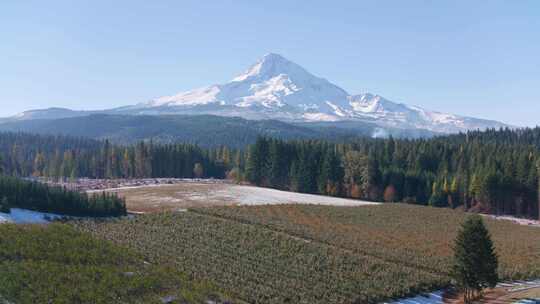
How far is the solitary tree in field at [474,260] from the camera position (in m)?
35.3

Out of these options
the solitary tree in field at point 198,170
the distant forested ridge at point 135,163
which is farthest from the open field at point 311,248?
the distant forested ridge at point 135,163

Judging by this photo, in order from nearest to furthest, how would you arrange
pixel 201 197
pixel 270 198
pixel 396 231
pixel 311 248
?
pixel 311 248, pixel 396 231, pixel 201 197, pixel 270 198

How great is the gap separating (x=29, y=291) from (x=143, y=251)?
1463 cm

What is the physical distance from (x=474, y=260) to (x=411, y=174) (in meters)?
64.5

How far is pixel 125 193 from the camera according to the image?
293 feet

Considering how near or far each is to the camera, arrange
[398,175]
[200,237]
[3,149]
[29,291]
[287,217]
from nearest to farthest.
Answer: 1. [29,291]
2. [200,237]
3. [287,217]
4. [398,175]
5. [3,149]

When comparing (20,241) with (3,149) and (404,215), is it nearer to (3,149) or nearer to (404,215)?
(404,215)

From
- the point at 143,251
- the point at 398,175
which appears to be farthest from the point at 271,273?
the point at 398,175

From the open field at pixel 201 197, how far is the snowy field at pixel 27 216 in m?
14.8

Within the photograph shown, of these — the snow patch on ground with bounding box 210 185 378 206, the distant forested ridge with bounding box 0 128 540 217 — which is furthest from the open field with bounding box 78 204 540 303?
the distant forested ridge with bounding box 0 128 540 217

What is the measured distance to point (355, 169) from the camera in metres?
99.2

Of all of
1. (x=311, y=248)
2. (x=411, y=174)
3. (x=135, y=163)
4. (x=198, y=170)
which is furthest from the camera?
(x=135, y=163)

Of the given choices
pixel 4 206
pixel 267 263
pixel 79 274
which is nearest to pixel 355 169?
pixel 267 263

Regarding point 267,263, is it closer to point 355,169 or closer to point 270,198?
point 270,198
